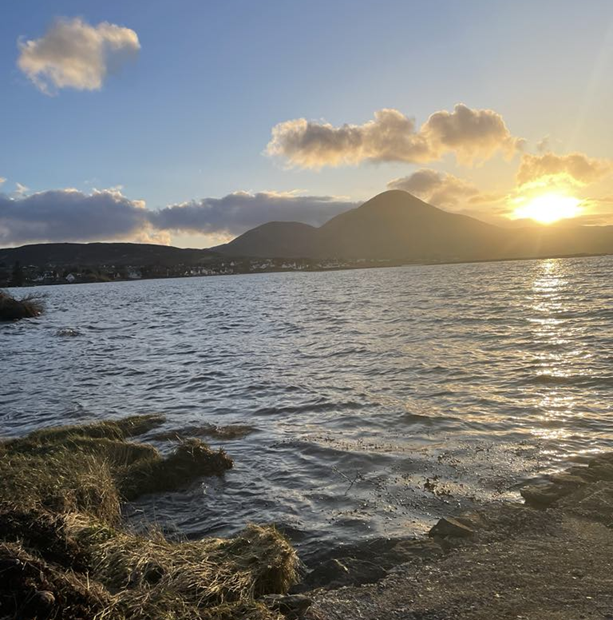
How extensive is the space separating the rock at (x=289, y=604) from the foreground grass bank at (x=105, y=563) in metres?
0.24

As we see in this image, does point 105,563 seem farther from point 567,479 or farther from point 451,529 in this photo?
point 567,479

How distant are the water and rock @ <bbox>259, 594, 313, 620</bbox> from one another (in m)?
2.22

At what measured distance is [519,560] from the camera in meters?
6.76

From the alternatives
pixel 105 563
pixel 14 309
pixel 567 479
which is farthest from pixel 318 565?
pixel 14 309

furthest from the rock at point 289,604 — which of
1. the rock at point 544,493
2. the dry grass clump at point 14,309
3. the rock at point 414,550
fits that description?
the dry grass clump at point 14,309

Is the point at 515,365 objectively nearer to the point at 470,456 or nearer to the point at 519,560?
the point at 470,456

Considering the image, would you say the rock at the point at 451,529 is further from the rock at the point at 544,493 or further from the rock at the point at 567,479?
the rock at the point at 567,479

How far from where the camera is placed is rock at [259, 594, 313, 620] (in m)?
5.63

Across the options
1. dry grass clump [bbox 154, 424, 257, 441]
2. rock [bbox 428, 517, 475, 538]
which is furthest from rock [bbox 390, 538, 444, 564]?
dry grass clump [bbox 154, 424, 257, 441]

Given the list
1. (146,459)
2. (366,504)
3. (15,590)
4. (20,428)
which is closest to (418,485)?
(366,504)

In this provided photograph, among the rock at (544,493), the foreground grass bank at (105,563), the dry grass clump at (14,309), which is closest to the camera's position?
the foreground grass bank at (105,563)

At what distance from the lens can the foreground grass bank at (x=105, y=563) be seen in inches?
172

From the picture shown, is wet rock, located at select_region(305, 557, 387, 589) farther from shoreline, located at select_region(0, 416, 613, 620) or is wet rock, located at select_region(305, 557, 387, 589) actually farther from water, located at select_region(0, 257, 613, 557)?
water, located at select_region(0, 257, 613, 557)

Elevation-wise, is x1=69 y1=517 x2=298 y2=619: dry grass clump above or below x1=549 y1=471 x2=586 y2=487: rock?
above
